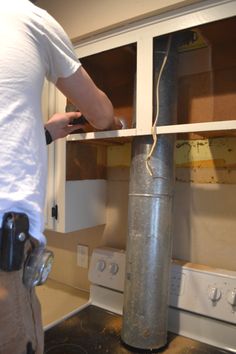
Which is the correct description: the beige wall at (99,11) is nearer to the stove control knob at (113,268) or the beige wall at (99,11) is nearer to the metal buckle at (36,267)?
the metal buckle at (36,267)

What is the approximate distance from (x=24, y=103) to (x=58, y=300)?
3.68 feet

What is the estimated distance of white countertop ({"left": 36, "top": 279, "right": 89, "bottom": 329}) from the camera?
50.7 inches

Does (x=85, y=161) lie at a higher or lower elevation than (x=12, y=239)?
higher

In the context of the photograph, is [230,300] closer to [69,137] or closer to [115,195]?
[115,195]

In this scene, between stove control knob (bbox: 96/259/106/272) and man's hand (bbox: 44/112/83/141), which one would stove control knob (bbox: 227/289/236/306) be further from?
man's hand (bbox: 44/112/83/141)

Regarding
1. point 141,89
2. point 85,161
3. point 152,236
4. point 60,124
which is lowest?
point 152,236

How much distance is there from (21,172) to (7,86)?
7.0 inches

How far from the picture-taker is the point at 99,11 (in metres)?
1.09

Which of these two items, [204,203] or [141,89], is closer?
[141,89]

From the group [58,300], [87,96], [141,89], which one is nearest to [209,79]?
[141,89]

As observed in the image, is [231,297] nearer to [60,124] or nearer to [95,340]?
[95,340]

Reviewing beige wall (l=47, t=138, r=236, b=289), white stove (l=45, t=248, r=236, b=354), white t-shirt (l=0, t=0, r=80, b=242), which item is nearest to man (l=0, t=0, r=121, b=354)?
white t-shirt (l=0, t=0, r=80, b=242)

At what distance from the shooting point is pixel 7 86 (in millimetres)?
609

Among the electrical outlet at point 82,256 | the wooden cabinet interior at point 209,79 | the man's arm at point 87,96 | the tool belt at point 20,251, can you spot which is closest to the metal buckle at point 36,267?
the tool belt at point 20,251
